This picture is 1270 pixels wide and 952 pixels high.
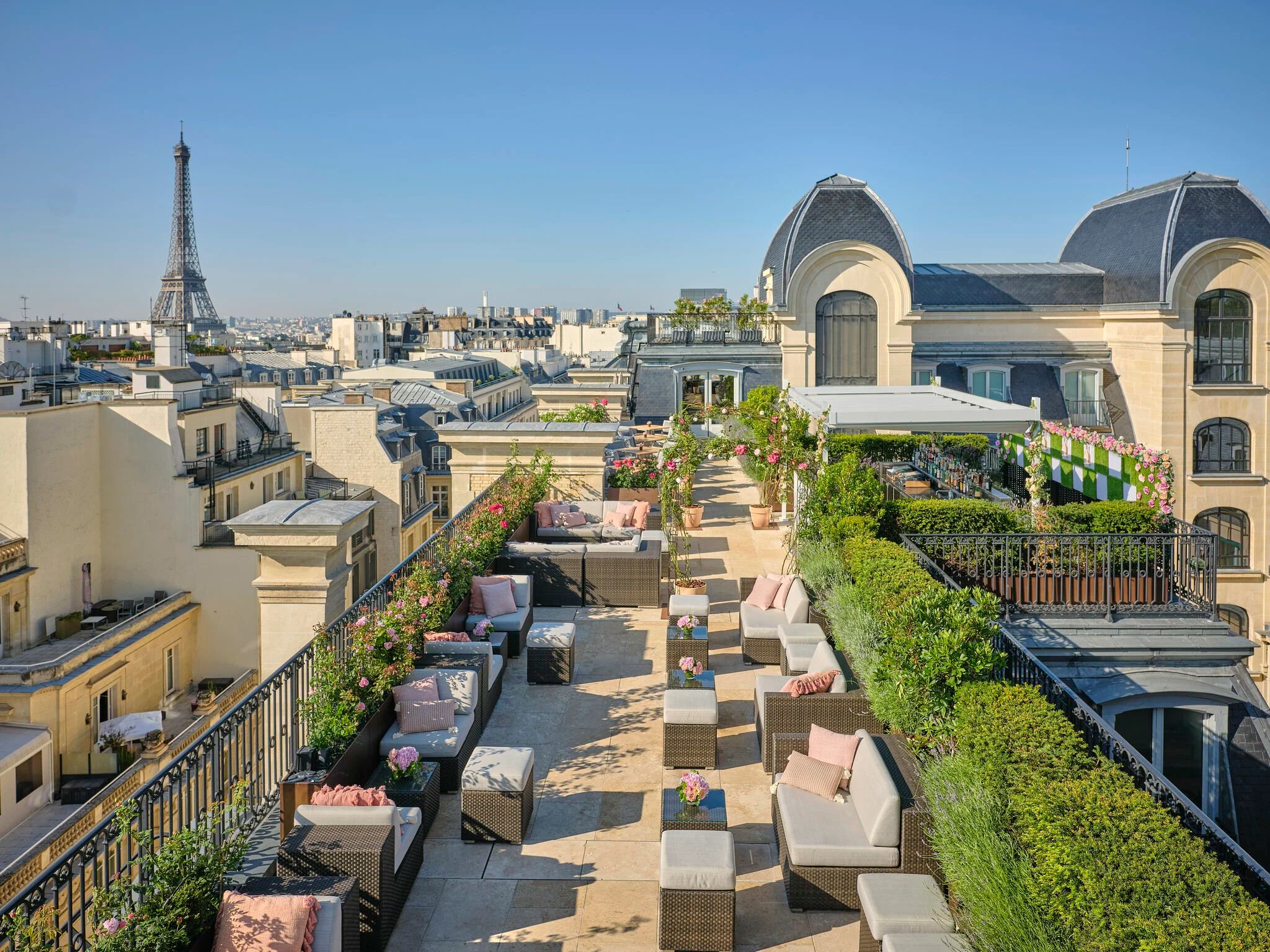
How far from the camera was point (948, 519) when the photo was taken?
9.43 meters

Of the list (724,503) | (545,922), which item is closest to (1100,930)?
(545,922)

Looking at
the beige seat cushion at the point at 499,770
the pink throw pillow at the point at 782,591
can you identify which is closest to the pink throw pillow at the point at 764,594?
the pink throw pillow at the point at 782,591

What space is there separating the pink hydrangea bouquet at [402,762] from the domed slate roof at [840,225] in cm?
2332

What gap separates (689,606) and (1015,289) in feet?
80.8

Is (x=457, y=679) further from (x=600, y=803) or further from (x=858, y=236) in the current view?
(x=858, y=236)

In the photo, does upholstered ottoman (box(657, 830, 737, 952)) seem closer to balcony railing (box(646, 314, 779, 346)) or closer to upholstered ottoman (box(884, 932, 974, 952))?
upholstered ottoman (box(884, 932, 974, 952))

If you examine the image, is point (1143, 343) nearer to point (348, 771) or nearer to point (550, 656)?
point (550, 656)

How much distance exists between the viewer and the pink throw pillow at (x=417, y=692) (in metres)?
6.51

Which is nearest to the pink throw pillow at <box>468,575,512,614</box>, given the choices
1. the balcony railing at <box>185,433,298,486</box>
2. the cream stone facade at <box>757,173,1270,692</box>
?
the cream stone facade at <box>757,173,1270,692</box>

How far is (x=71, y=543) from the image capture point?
31.4 m

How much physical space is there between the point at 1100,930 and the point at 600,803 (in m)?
3.36

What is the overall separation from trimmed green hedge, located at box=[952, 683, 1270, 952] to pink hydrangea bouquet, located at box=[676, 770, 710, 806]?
53.8 inches

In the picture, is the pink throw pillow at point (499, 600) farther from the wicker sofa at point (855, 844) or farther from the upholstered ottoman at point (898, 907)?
the upholstered ottoman at point (898, 907)

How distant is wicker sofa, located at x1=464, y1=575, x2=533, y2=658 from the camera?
8828mm
